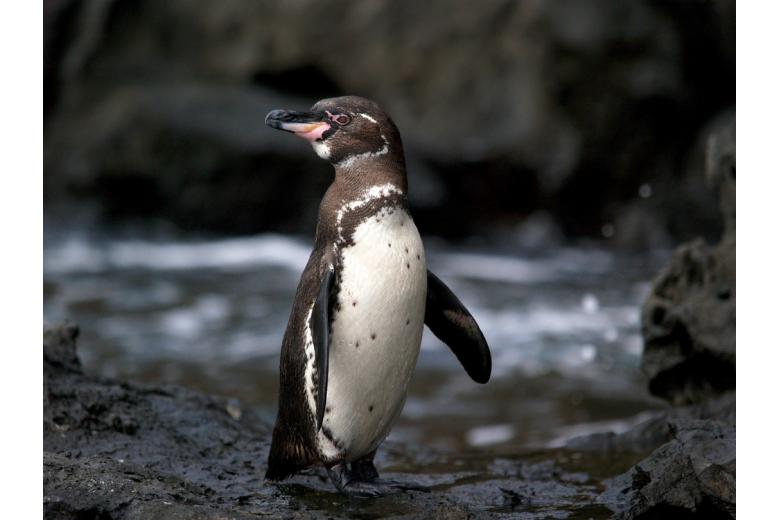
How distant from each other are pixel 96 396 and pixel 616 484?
2.12m

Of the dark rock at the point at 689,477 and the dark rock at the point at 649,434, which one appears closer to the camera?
the dark rock at the point at 689,477

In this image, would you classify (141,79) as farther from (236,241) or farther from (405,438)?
(405,438)

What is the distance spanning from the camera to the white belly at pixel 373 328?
373cm

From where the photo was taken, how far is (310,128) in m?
3.84

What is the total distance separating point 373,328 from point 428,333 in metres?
6.36

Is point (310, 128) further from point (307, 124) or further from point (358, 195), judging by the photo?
point (358, 195)

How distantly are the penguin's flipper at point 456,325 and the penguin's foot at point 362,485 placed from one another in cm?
53

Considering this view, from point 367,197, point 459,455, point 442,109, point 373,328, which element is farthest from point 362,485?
point 442,109

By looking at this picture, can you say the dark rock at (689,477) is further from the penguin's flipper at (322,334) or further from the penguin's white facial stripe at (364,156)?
the penguin's white facial stripe at (364,156)

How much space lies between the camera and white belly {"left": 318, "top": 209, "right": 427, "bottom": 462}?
3732 millimetres

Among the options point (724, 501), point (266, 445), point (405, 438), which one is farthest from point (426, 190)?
point (724, 501)

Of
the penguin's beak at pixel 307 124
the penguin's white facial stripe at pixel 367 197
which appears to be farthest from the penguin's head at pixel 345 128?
the penguin's white facial stripe at pixel 367 197

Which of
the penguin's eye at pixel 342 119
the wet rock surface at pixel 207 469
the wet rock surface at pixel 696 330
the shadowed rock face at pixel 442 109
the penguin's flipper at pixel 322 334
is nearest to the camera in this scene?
the wet rock surface at pixel 207 469

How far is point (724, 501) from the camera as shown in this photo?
345cm
